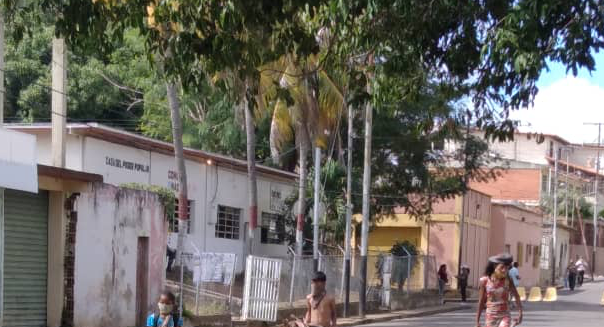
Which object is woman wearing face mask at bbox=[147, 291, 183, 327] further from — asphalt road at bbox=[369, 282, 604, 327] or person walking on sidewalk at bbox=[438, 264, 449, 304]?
person walking on sidewalk at bbox=[438, 264, 449, 304]

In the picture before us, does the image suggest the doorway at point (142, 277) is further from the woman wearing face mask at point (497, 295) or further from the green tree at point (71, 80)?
the green tree at point (71, 80)

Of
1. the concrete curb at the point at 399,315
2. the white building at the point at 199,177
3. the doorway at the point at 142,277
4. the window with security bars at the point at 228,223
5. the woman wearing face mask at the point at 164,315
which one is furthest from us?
the window with security bars at the point at 228,223

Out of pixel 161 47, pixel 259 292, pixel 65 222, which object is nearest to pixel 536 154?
pixel 259 292

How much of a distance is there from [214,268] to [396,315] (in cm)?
862

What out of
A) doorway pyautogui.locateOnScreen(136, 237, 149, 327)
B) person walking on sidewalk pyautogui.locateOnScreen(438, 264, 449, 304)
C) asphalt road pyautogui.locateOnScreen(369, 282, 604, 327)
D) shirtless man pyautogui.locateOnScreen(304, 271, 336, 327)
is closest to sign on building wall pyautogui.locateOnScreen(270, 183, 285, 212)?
person walking on sidewalk pyautogui.locateOnScreen(438, 264, 449, 304)

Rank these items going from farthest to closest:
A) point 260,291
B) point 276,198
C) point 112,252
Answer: point 276,198 < point 260,291 < point 112,252

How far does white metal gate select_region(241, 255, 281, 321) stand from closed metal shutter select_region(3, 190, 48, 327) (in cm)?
624

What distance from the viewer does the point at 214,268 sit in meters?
23.8

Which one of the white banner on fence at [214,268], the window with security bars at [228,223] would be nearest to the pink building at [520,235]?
the window with security bars at [228,223]

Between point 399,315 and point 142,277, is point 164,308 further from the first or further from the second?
point 399,315

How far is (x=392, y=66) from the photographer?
39.1ft

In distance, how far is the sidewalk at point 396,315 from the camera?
89.7ft

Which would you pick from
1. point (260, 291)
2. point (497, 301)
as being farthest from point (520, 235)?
point (497, 301)

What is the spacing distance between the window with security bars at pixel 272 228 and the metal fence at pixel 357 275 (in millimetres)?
3097
